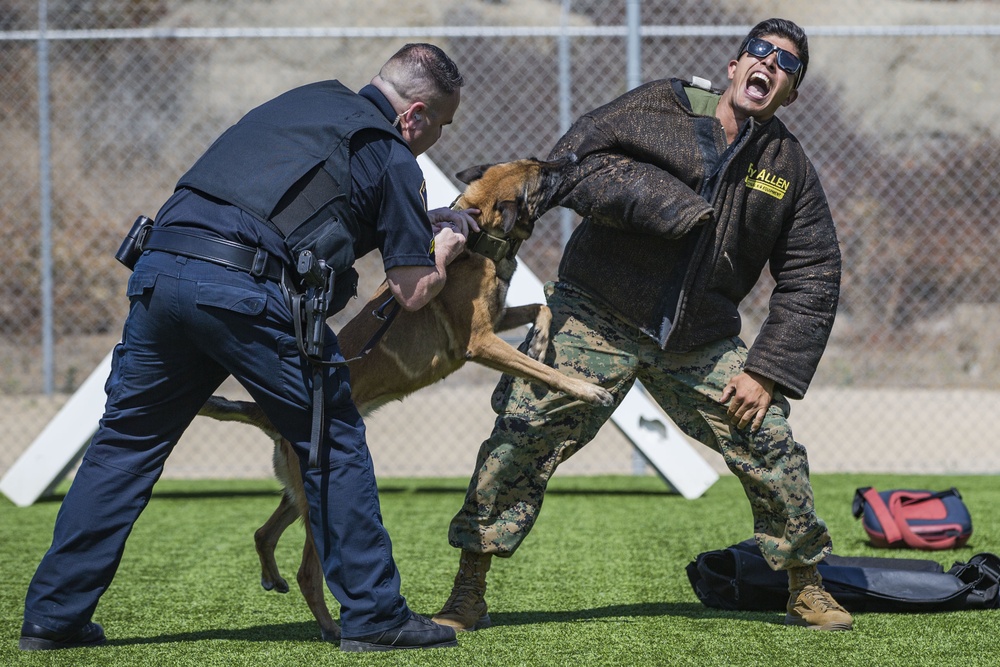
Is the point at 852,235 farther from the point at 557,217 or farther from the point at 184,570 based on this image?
the point at 184,570

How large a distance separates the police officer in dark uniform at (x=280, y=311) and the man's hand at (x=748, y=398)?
1.02m

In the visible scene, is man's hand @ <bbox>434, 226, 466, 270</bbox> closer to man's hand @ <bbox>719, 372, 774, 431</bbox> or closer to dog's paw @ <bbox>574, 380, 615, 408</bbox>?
dog's paw @ <bbox>574, 380, 615, 408</bbox>

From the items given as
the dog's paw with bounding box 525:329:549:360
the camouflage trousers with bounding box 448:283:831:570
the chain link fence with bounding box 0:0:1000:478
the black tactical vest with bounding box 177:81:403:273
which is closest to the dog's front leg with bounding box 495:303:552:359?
the dog's paw with bounding box 525:329:549:360

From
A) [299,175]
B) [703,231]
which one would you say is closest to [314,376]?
[299,175]

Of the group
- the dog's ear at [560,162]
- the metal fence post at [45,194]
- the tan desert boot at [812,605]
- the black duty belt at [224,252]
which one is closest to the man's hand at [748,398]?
the tan desert boot at [812,605]

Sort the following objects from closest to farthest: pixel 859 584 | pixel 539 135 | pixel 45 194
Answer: pixel 859 584 < pixel 45 194 < pixel 539 135

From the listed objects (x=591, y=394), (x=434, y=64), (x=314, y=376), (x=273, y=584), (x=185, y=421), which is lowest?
(x=273, y=584)

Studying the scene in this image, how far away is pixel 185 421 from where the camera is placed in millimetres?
3047

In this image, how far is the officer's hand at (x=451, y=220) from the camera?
3268 mm

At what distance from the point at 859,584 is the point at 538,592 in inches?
45.7

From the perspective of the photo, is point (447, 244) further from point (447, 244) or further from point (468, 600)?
point (468, 600)

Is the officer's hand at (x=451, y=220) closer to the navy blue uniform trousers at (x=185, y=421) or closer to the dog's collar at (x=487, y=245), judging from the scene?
the dog's collar at (x=487, y=245)

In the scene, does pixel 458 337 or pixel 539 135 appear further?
pixel 539 135

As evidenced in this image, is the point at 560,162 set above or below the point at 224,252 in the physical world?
above
